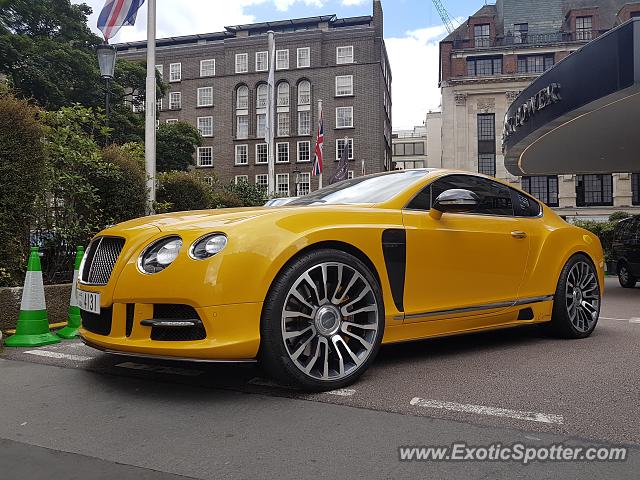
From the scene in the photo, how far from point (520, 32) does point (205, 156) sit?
1235 inches

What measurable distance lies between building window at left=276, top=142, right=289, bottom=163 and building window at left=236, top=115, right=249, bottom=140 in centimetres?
366

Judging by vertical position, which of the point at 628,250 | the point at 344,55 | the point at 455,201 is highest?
the point at 344,55

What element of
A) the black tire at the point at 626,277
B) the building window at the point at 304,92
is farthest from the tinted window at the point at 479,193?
the building window at the point at 304,92

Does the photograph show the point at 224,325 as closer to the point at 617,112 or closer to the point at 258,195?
the point at 617,112

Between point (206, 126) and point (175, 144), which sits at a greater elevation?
point (206, 126)

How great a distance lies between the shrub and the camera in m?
5.51

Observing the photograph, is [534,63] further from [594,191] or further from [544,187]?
[594,191]

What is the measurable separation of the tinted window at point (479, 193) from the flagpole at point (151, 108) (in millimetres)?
5756

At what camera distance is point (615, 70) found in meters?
9.55

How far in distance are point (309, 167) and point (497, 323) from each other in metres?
48.8

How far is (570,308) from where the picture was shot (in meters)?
4.94

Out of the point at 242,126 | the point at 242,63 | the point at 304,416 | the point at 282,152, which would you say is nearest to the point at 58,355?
the point at 304,416

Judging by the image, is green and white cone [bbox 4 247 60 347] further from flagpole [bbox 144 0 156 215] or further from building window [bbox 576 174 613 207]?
building window [bbox 576 174 613 207]

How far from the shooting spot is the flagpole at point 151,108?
364 inches
